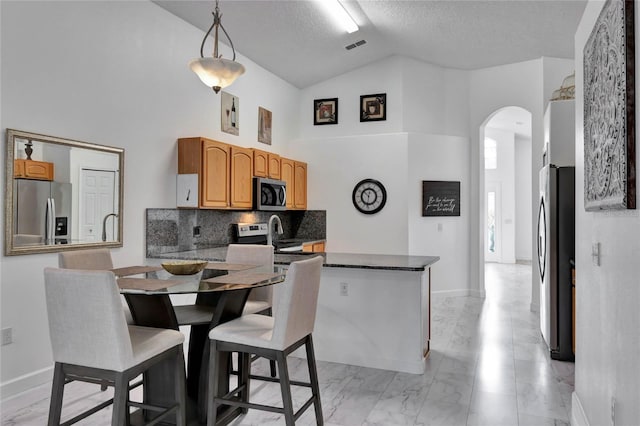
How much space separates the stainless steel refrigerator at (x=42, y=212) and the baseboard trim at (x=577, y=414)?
11.7ft

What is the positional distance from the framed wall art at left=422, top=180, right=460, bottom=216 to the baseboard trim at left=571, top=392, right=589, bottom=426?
4.01 metres

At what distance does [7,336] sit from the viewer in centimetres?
302

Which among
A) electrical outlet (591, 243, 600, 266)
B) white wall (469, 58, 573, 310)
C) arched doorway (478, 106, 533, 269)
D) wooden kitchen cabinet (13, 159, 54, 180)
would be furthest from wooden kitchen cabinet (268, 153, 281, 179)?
arched doorway (478, 106, 533, 269)

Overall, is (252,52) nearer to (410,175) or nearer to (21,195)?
(410,175)

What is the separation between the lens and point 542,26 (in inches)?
196

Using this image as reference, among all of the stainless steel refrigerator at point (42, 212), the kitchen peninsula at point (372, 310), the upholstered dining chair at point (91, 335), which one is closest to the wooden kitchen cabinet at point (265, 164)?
the kitchen peninsula at point (372, 310)

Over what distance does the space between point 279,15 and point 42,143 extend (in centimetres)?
278

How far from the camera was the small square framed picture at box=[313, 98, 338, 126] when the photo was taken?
692cm

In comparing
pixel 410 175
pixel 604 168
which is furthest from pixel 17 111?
pixel 410 175

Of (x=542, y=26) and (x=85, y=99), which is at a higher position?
(x=542, y=26)

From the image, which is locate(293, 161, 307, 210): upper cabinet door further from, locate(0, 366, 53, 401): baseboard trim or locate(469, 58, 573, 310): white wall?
locate(0, 366, 53, 401): baseboard trim

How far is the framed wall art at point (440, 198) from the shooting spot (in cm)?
652

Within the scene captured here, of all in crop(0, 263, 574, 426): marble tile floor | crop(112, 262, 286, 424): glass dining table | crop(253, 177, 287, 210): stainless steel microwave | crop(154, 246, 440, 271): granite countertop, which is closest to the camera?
crop(112, 262, 286, 424): glass dining table

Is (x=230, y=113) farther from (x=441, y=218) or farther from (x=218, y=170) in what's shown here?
(x=441, y=218)
